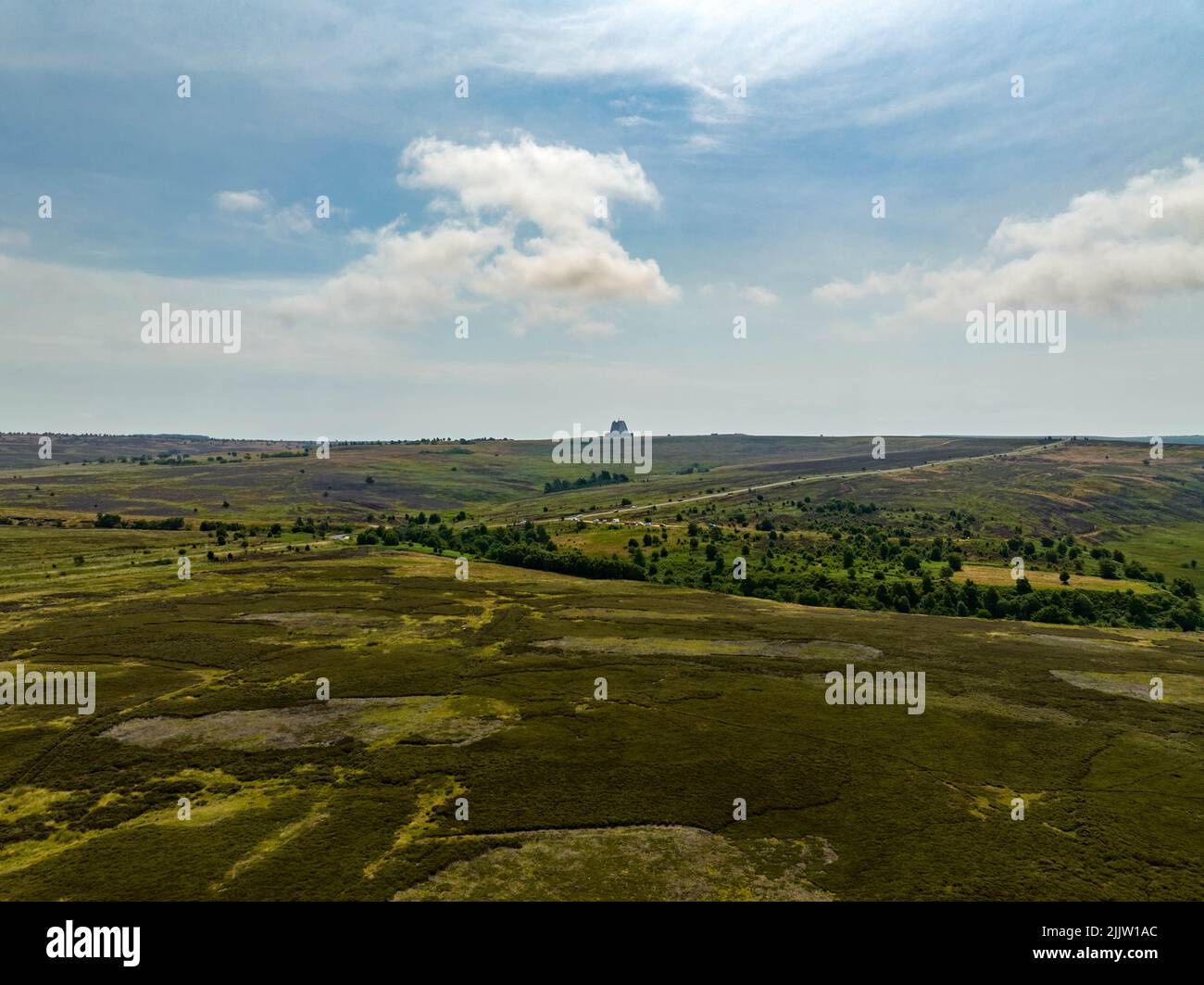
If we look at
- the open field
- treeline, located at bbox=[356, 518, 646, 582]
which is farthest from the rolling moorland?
treeline, located at bbox=[356, 518, 646, 582]

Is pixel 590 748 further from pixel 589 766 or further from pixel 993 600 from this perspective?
pixel 993 600

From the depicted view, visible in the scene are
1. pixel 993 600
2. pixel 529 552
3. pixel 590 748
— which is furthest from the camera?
pixel 529 552

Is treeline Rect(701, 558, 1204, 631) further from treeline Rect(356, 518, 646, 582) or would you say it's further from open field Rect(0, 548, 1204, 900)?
open field Rect(0, 548, 1204, 900)

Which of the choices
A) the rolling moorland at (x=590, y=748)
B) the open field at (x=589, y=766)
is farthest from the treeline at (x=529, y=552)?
the open field at (x=589, y=766)

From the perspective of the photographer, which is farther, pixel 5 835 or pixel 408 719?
pixel 408 719

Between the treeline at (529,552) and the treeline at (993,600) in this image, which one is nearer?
the treeline at (993,600)

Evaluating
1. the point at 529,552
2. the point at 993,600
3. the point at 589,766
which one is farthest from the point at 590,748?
the point at 529,552

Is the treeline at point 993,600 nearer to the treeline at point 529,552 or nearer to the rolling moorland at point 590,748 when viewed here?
the rolling moorland at point 590,748

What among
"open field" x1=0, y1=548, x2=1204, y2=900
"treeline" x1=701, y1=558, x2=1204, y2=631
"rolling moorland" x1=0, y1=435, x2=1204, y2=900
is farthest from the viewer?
"treeline" x1=701, y1=558, x2=1204, y2=631

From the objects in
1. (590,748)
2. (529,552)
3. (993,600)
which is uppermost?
(529,552)
